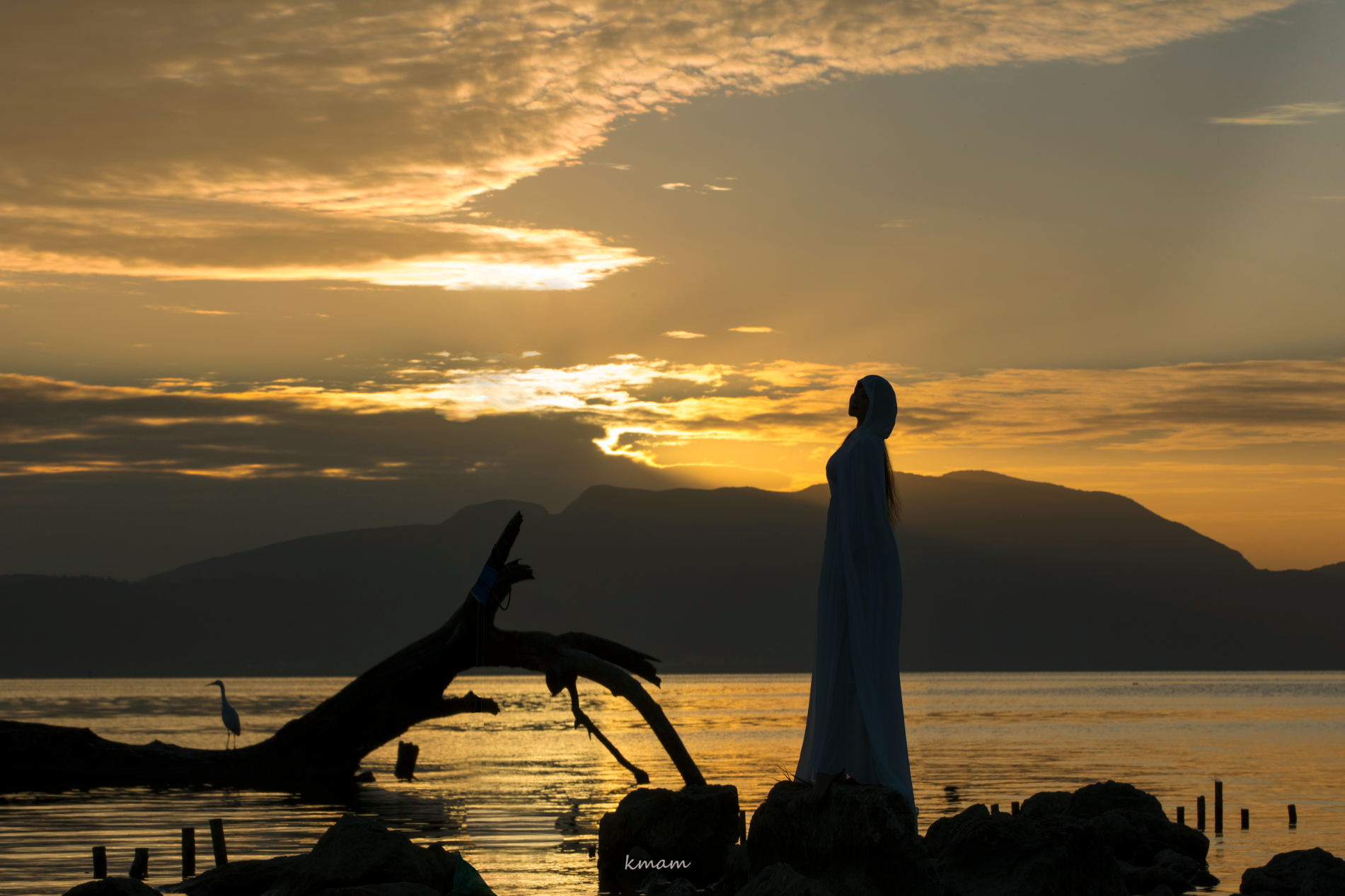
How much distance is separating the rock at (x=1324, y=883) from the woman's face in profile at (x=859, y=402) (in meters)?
11.6

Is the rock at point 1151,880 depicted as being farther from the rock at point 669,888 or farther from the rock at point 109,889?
the rock at point 109,889

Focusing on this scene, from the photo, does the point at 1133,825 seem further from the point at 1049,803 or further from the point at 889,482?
the point at 889,482

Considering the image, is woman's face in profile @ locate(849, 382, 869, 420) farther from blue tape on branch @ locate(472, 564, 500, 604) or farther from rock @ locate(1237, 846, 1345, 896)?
blue tape on branch @ locate(472, 564, 500, 604)

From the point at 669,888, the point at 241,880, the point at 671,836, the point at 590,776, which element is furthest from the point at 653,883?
the point at 590,776

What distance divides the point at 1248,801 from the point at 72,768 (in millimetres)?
35774

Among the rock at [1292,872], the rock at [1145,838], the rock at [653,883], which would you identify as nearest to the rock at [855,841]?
the rock at [653,883]

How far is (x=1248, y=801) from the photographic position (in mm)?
41062

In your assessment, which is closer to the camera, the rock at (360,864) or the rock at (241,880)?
→ the rock at (360,864)

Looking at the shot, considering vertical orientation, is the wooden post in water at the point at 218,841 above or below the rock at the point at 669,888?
above

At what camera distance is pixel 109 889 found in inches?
551

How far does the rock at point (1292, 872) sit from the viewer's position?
1844 cm

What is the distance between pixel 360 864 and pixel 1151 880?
13149mm

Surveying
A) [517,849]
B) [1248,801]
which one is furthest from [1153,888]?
[1248,801]

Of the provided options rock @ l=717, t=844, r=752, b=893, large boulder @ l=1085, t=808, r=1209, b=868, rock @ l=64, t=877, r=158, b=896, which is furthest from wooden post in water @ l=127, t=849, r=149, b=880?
large boulder @ l=1085, t=808, r=1209, b=868
